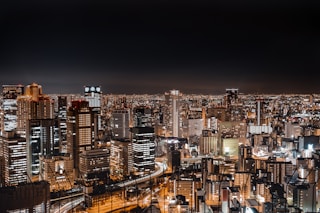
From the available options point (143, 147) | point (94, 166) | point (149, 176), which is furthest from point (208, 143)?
point (94, 166)

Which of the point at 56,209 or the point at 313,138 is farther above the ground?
the point at 313,138

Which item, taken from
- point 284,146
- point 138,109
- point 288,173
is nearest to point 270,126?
point 284,146

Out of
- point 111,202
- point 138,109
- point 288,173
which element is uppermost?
point 138,109

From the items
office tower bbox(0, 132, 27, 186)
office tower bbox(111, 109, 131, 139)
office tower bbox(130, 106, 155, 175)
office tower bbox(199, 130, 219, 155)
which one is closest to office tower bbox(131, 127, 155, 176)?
office tower bbox(130, 106, 155, 175)

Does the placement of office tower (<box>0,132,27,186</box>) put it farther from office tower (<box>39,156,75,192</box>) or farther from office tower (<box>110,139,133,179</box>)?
office tower (<box>110,139,133,179</box>)

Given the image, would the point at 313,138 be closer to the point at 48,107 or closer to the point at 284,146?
the point at 284,146

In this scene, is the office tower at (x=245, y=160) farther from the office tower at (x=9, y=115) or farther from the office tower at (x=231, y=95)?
the office tower at (x=9, y=115)

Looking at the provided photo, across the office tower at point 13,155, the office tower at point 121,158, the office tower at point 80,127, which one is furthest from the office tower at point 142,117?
the office tower at point 13,155
